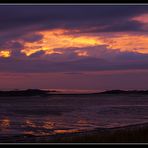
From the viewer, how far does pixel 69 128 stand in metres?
32.8

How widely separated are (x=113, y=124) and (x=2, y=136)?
40.1 ft

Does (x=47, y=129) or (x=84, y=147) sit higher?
(x=47, y=129)
